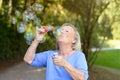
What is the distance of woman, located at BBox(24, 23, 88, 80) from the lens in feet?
12.9

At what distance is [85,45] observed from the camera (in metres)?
13.6

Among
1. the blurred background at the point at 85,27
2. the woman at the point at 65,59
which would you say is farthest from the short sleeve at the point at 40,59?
the blurred background at the point at 85,27

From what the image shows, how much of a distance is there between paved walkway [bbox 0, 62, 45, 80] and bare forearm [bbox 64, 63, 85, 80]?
27.0 ft

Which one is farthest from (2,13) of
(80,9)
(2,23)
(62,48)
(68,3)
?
(62,48)

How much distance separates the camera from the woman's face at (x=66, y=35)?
13.8 feet

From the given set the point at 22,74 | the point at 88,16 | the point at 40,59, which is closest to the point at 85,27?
the point at 88,16

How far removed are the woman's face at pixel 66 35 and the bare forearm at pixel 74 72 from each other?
40 cm

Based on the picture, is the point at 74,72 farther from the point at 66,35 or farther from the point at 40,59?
the point at 40,59

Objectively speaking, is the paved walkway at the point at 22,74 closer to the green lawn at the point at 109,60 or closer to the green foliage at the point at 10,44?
the green foliage at the point at 10,44

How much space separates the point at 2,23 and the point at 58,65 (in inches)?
500

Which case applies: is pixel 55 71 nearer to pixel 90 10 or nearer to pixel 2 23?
pixel 90 10

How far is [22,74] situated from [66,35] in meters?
9.21

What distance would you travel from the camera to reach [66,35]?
426 centimetres

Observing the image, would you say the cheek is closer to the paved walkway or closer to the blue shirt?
the blue shirt
